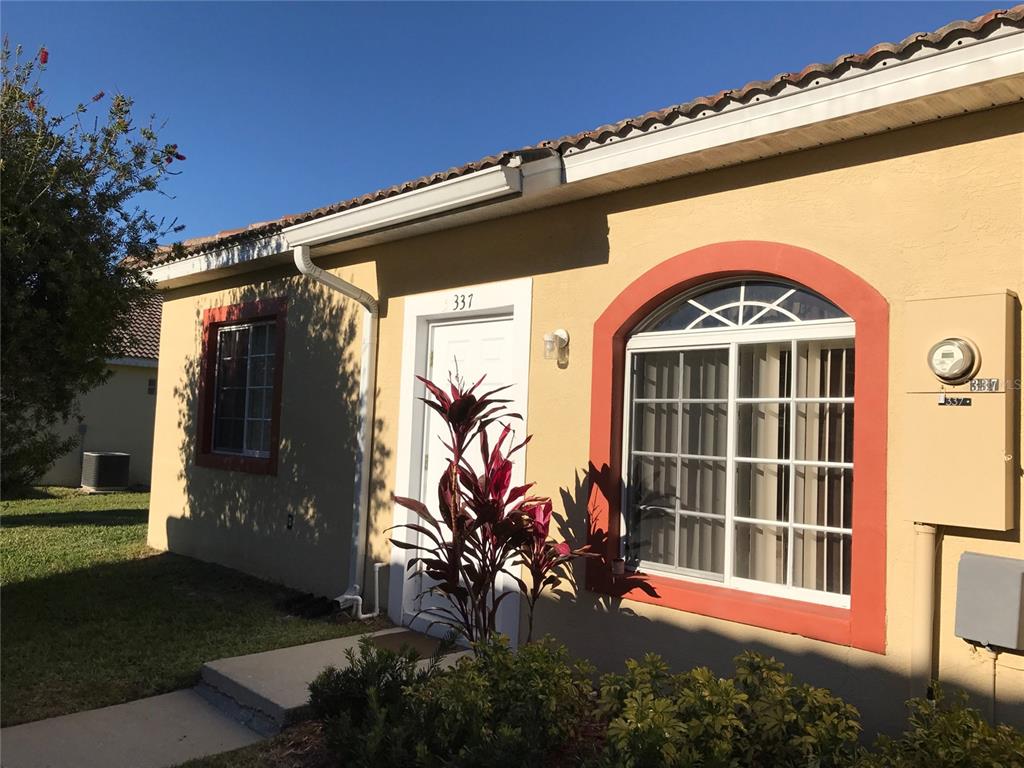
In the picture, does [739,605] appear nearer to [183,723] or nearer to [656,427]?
[656,427]

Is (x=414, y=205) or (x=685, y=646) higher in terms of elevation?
(x=414, y=205)

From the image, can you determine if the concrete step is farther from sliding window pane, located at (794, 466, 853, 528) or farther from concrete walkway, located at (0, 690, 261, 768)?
sliding window pane, located at (794, 466, 853, 528)

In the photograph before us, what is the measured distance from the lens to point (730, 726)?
310 centimetres

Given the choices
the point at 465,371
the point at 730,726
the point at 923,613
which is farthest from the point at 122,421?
the point at 923,613

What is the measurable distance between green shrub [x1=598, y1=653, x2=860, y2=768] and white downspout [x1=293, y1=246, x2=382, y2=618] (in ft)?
12.4

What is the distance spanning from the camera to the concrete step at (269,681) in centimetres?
436

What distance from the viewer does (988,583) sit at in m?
3.46

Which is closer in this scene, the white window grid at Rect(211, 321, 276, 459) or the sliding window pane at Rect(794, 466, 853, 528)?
the sliding window pane at Rect(794, 466, 853, 528)

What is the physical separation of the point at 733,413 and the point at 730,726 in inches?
77.6

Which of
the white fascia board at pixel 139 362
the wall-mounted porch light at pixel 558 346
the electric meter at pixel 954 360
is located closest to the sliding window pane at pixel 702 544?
the wall-mounted porch light at pixel 558 346

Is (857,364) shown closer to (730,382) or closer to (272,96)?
(730,382)

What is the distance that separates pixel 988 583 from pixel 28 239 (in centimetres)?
631

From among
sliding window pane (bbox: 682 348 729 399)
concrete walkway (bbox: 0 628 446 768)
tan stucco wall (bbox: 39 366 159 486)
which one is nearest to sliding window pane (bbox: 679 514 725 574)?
sliding window pane (bbox: 682 348 729 399)

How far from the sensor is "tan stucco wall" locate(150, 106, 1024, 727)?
145 inches
